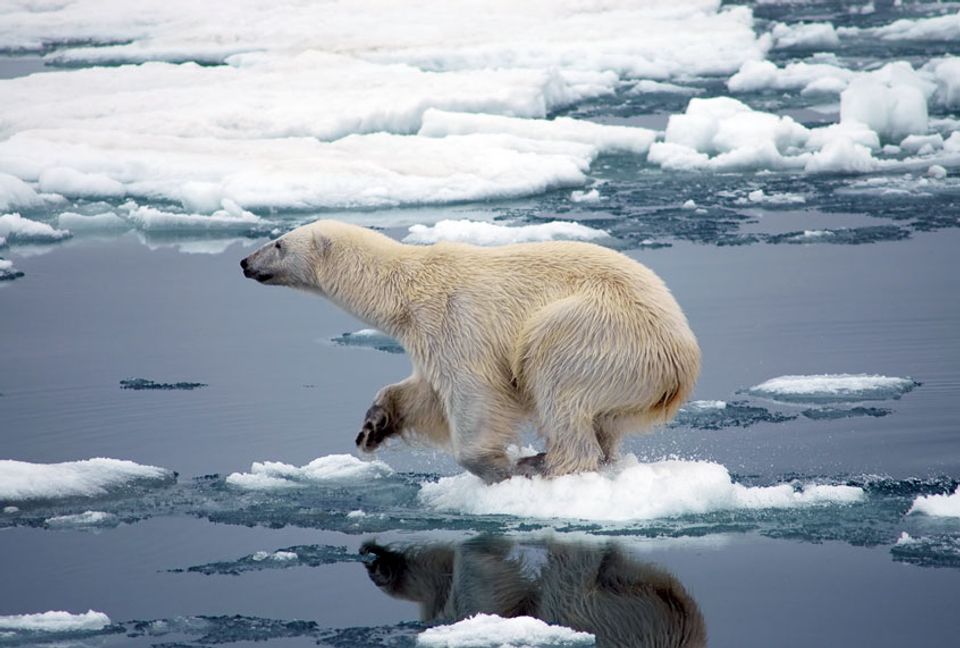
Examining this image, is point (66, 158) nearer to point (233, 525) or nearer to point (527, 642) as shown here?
point (233, 525)

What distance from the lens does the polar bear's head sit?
639cm

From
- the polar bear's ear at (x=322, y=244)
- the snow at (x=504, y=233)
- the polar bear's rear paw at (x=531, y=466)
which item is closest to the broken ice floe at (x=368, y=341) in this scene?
the snow at (x=504, y=233)

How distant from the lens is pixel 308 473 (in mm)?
6121

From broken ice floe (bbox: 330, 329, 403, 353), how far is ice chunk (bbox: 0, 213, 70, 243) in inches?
157

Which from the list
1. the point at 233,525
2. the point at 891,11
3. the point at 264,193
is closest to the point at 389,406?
the point at 233,525

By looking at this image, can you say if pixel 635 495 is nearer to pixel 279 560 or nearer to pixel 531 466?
pixel 531 466

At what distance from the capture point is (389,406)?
20.4 feet

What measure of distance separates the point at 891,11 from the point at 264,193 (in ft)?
53.6

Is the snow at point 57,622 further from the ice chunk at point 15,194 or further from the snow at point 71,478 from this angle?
the ice chunk at point 15,194

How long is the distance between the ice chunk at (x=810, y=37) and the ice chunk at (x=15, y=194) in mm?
12821

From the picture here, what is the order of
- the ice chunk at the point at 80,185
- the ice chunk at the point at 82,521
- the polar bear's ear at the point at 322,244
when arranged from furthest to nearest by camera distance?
1. the ice chunk at the point at 80,185
2. the polar bear's ear at the point at 322,244
3. the ice chunk at the point at 82,521

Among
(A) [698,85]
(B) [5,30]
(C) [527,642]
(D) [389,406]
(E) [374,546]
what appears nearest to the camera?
(C) [527,642]

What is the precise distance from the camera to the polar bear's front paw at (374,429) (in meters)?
6.12

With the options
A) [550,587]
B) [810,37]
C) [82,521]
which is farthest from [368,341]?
[810,37]
